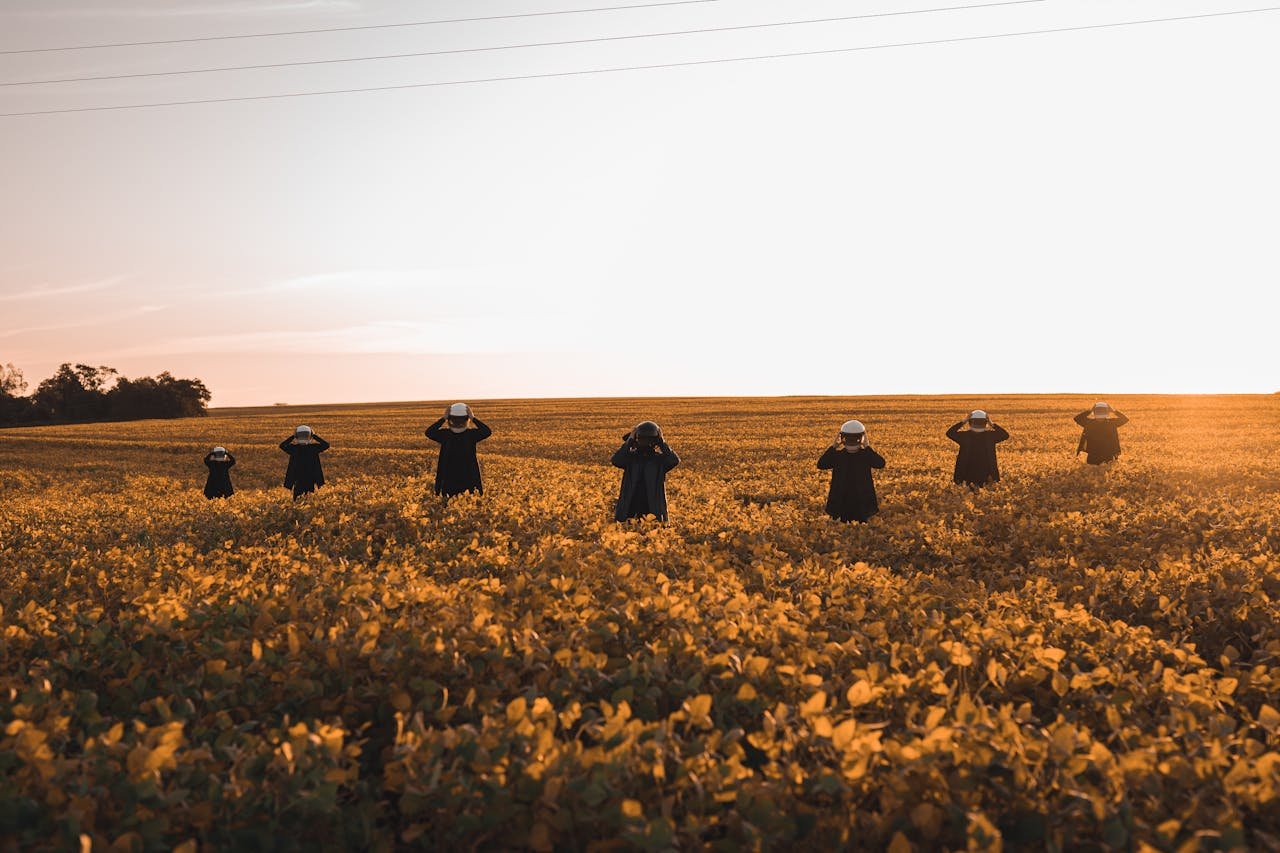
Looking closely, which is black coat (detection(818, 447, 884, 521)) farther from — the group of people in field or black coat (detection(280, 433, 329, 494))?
black coat (detection(280, 433, 329, 494))

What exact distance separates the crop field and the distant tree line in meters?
86.0

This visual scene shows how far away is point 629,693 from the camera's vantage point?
15.5 ft

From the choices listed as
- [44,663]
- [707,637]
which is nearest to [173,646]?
[44,663]

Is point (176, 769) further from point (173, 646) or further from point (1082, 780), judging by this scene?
point (1082, 780)

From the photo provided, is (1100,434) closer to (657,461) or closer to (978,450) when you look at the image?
(978,450)

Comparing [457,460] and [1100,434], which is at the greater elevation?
[1100,434]

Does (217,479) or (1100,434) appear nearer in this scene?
(1100,434)

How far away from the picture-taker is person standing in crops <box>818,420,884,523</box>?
1568 centimetres

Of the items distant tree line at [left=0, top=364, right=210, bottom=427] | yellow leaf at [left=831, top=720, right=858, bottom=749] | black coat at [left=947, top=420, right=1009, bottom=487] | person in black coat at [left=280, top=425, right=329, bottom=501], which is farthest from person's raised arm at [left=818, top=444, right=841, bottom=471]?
distant tree line at [left=0, top=364, right=210, bottom=427]

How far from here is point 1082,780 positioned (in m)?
4.36

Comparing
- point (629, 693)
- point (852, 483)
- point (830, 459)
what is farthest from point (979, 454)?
point (629, 693)

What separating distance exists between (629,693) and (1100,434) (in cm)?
2111

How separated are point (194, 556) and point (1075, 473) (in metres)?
18.3

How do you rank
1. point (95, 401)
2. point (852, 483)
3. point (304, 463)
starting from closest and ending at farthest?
point (852, 483) → point (304, 463) → point (95, 401)
